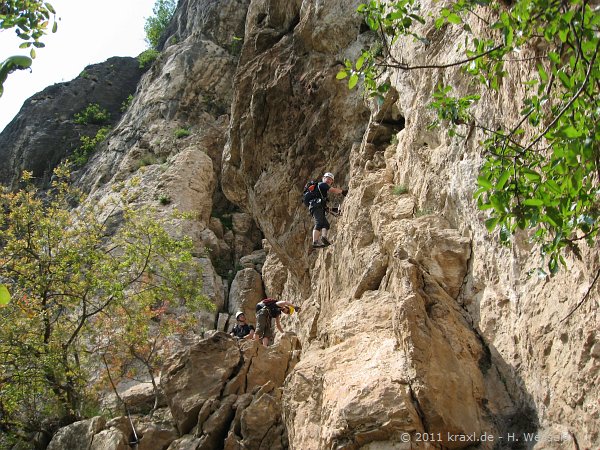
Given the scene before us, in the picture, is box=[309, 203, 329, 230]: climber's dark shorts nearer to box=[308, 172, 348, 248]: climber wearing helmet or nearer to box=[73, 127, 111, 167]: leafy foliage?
box=[308, 172, 348, 248]: climber wearing helmet

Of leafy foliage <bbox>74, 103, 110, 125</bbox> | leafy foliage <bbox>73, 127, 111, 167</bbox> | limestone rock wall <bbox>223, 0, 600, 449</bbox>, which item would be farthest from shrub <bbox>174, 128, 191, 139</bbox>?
limestone rock wall <bbox>223, 0, 600, 449</bbox>

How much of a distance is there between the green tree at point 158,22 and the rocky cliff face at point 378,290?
29.7 m

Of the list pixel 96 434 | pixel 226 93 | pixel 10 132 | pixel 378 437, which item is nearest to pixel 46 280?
pixel 96 434

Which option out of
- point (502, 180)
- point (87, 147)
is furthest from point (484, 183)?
point (87, 147)

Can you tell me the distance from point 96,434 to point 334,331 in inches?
225

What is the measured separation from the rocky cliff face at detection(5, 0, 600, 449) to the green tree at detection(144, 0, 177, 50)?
29.7m

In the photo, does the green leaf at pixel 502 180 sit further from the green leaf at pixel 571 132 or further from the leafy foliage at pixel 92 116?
the leafy foliage at pixel 92 116

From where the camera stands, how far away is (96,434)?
38.8ft

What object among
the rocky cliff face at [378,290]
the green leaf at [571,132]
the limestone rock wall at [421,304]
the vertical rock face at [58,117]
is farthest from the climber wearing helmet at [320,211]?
the vertical rock face at [58,117]

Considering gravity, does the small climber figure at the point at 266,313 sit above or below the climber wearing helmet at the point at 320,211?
below

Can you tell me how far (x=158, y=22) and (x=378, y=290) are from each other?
44453 millimetres

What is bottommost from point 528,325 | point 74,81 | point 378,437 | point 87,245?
point 378,437

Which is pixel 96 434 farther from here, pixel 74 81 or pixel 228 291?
pixel 74 81

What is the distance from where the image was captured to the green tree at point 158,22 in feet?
156
